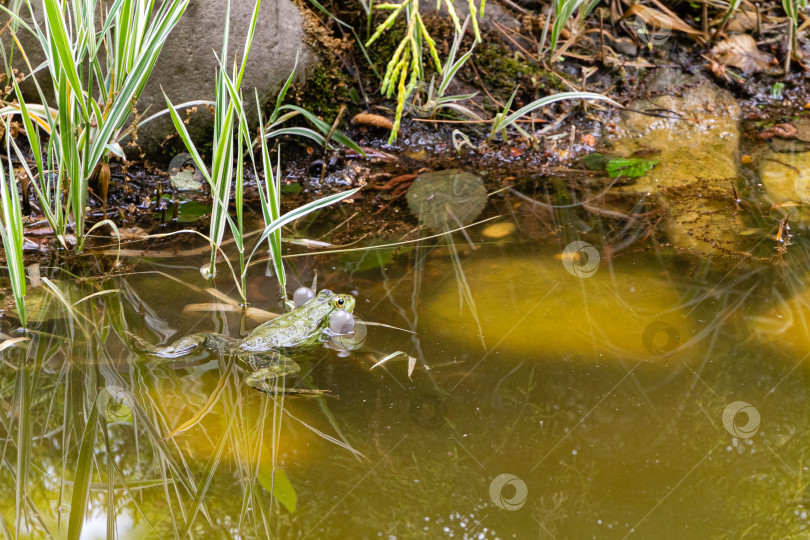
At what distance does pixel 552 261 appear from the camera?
286 cm

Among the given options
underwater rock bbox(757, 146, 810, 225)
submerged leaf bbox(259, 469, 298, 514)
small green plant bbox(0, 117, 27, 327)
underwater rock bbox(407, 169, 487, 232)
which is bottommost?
underwater rock bbox(407, 169, 487, 232)

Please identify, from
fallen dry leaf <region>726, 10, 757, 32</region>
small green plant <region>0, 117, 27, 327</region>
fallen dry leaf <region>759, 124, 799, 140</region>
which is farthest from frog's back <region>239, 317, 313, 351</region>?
fallen dry leaf <region>726, 10, 757, 32</region>

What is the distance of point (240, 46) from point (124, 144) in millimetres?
822

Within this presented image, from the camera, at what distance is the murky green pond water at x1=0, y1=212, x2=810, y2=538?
1664 mm

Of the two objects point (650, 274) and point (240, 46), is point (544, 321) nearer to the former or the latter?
point (650, 274)

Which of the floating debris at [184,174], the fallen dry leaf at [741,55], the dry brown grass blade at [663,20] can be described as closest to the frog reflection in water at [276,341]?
the floating debris at [184,174]

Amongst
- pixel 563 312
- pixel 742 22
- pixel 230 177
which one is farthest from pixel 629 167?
pixel 230 177

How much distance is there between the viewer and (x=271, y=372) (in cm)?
221

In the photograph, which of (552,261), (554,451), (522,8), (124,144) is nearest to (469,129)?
(522,8)

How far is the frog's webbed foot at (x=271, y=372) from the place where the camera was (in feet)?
7.02

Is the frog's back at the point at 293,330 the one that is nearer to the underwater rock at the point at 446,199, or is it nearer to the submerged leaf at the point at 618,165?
the underwater rock at the point at 446,199

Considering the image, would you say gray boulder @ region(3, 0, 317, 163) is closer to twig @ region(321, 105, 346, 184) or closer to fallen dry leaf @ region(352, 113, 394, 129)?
twig @ region(321, 105, 346, 184)

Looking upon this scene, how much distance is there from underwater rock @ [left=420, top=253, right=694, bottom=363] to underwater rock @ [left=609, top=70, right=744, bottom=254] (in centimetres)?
54

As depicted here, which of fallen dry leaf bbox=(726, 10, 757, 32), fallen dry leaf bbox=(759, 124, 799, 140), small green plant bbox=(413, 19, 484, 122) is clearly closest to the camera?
small green plant bbox=(413, 19, 484, 122)
